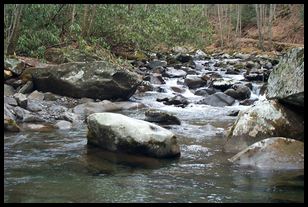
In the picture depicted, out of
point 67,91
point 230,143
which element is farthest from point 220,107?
point 230,143

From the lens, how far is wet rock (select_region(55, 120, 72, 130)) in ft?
30.3

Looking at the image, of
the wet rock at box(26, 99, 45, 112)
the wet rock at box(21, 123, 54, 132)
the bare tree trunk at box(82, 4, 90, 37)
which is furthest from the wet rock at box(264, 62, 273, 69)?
the wet rock at box(21, 123, 54, 132)

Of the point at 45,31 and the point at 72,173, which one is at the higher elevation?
the point at 45,31

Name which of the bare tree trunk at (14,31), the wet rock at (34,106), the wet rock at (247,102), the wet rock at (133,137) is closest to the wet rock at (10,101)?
the wet rock at (34,106)

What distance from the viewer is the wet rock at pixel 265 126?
25.1 feet

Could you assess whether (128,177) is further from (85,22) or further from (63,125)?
(85,22)

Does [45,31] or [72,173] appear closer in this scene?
[72,173]

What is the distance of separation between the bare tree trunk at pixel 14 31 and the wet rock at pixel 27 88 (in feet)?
6.61

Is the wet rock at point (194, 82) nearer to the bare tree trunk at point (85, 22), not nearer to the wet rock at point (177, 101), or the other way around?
the wet rock at point (177, 101)

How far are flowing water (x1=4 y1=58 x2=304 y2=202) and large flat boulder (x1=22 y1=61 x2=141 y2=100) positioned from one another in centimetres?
427

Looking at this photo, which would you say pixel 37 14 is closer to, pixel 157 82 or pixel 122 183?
pixel 157 82

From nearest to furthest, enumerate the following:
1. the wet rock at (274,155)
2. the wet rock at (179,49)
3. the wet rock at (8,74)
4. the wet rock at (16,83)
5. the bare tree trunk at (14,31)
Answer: the wet rock at (274,155)
the wet rock at (16,83)
the wet rock at (8,74)
the bare tree trunk at (14,31)
the wet rock at (179,49)
